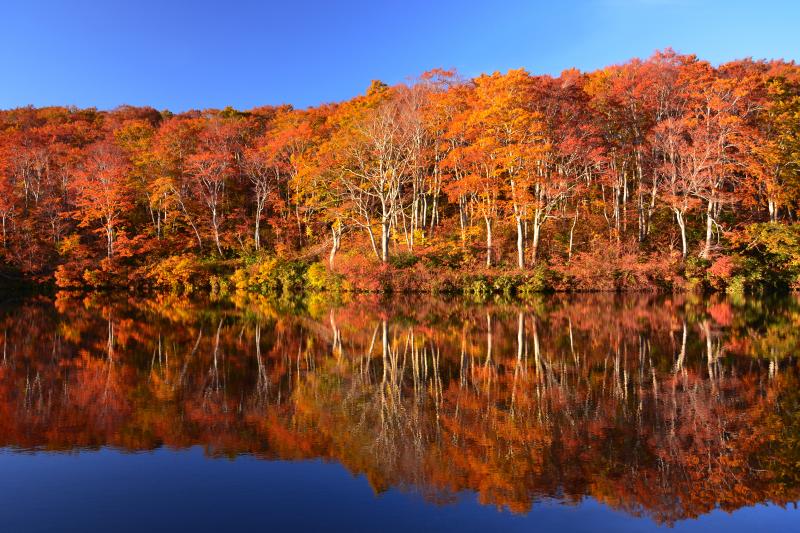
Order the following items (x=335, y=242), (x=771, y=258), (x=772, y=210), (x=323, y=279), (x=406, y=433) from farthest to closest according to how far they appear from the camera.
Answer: (x=335, y=242) < (x=323, y=279) < (x=772, y=210) < (x=771, y=258) < (x=406, y=433)

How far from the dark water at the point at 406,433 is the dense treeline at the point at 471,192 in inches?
684

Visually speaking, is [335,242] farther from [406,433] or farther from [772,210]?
[406,433]

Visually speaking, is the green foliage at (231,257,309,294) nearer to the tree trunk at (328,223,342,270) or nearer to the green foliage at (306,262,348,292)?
the green foliage at (306,262,348,292)

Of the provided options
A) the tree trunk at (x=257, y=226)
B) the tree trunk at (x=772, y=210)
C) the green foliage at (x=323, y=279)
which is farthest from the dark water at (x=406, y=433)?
the tree trunk at (x=257, y=226)

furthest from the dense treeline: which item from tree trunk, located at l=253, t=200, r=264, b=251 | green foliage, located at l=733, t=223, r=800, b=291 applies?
tree trunk, located at l=253, t=200, r=264, b=251

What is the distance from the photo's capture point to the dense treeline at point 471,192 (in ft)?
108

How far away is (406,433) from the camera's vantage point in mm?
8125

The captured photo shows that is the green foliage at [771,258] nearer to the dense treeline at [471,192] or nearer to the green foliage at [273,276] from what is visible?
the dense treeline at [471,192]

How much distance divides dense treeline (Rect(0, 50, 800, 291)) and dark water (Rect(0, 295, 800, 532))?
57.0 ft

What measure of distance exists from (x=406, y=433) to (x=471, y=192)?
94.6 ft

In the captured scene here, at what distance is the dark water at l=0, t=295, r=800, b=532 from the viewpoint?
19.8 feet

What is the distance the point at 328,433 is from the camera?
8.30 meters

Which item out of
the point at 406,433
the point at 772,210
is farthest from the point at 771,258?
the point at 406,433

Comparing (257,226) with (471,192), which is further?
(257,226)
